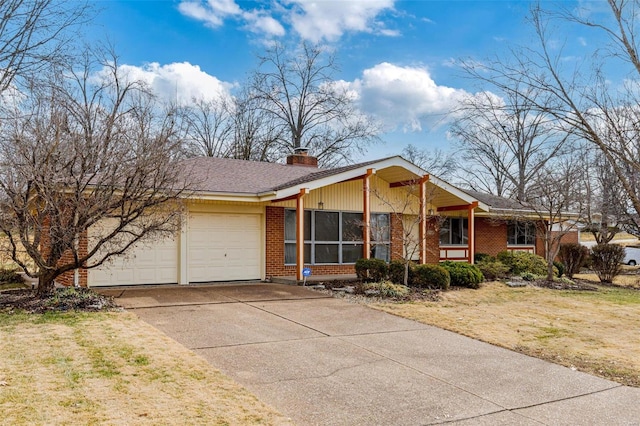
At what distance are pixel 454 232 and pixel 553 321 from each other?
980 cm

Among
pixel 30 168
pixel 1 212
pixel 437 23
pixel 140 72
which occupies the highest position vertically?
pixel 437 23

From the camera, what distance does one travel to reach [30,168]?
7.92 meters

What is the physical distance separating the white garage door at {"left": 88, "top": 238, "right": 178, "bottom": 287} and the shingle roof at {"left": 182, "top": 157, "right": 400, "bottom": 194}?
6.35 feet

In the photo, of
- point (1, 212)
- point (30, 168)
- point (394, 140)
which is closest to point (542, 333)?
point (30, 168)

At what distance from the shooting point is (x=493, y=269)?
51.2 feet

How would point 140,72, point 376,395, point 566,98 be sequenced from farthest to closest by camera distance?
point 140,72, point 376,395, point 566,98

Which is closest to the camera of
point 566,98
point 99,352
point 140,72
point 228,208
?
point 566,98

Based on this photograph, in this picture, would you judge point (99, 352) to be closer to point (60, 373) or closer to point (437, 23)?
point (60, 373)

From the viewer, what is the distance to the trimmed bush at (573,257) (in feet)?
58.2

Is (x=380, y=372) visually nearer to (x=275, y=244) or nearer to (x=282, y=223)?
(x=275, y=244)

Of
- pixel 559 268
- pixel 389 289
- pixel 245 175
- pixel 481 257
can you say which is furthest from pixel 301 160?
pixel 559 268

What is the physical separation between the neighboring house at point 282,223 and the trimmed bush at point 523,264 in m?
1.87

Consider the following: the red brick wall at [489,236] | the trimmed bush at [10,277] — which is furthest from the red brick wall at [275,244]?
the red brick wall at [489,236]

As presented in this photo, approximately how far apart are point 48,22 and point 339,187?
914 cm
